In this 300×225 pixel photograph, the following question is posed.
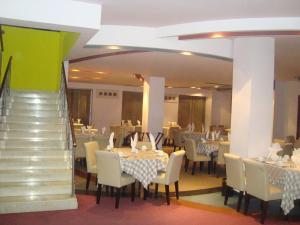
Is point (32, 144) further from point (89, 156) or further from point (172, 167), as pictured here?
point (172, 167)

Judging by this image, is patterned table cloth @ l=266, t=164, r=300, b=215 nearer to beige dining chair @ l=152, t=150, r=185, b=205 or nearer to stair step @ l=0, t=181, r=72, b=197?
beige dining chair @ l=152, t=150, r=185, b=205

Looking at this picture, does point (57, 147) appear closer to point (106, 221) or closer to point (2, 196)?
point (2, 196)

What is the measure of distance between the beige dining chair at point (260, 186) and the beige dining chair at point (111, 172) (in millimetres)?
1879

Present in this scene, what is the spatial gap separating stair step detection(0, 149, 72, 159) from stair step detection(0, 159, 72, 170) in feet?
0.24

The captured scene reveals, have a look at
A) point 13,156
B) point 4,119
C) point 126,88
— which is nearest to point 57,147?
point 13,156

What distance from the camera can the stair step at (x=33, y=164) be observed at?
18.7 feet

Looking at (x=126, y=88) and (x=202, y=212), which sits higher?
(x=126, y=88)

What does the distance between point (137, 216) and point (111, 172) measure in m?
0.85

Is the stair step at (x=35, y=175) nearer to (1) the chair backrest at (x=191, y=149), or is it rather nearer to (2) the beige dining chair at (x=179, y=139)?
(1) the chair backrest at (x=191, y=149)

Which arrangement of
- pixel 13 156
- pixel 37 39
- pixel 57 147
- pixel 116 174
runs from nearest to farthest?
pixel 116 174
pixel 13 156
pixel 57 147
pixel 37 39

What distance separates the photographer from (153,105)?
11.9 m

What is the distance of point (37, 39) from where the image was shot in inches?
318

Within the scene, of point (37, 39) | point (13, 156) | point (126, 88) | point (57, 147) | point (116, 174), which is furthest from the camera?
point (126, 88)

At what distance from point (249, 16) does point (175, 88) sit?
1221 centimetres
